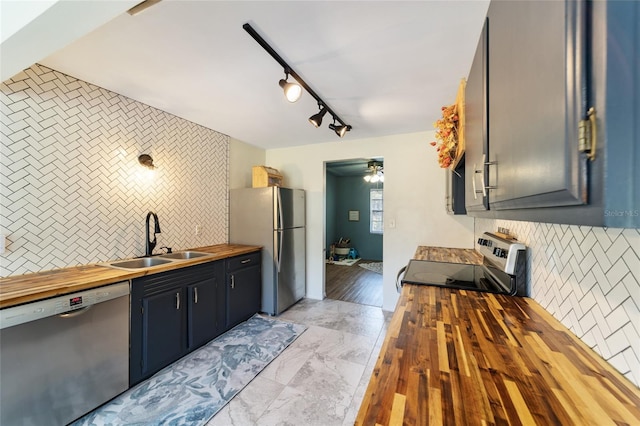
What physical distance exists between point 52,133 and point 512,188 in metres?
2.89

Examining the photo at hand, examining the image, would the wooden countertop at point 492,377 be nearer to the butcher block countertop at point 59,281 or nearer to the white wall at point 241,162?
the butcher block countertop at point 59,281

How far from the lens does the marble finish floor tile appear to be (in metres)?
1.63

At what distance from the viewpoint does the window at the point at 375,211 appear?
6891 millimetres

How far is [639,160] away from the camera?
0.34 metres

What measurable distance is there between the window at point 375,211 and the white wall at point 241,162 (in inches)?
154

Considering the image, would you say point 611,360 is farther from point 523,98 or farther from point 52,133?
point 52,133

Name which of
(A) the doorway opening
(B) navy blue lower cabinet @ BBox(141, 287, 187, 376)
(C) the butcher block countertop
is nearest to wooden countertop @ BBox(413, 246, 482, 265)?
(B) navy blue lower cabinet @ BBox(141, 287, 187, 376)

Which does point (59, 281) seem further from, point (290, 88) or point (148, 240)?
point (290, 88)

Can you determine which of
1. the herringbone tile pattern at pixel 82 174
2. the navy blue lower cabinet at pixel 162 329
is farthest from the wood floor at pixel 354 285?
the herringbone tile pattern at pixel 82 174

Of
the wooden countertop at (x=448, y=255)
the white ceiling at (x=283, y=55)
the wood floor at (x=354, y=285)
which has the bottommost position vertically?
the wood floor at (x=354, y=285)

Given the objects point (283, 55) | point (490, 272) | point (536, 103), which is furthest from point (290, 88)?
point (490, 272)

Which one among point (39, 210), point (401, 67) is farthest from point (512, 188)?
point (39, 210)

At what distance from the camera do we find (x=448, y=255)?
262 cm

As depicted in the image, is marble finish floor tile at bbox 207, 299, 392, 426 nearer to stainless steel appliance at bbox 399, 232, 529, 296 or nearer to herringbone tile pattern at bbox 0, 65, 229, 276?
stainless steel appliance at bbox 399, 232, 529, 296
